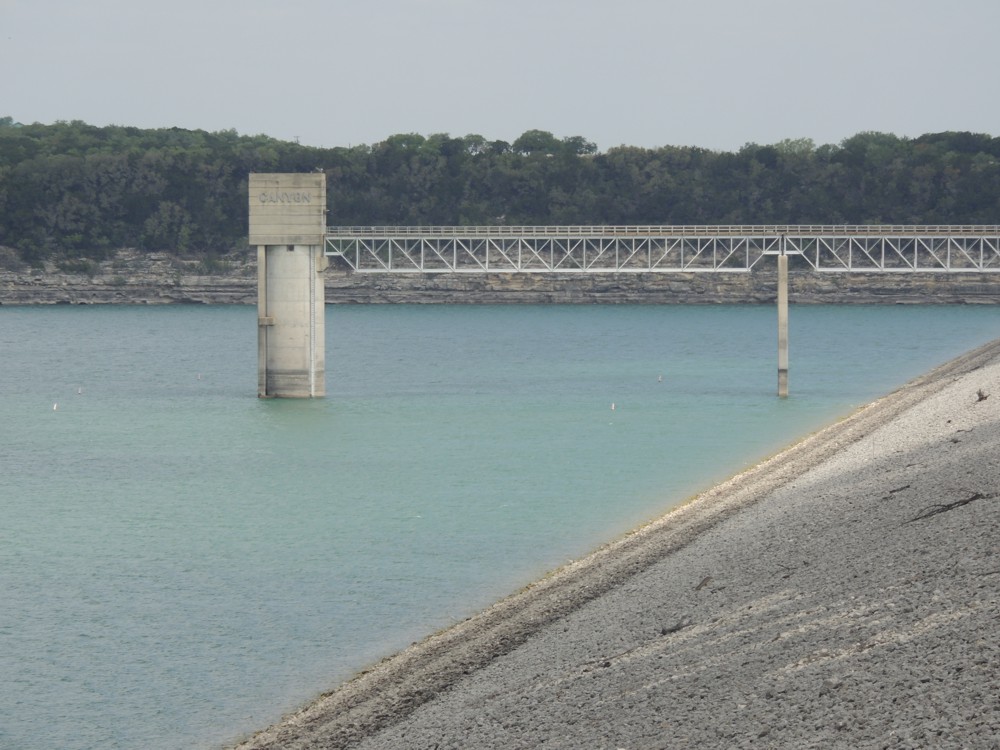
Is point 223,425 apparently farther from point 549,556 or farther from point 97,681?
point 97,681

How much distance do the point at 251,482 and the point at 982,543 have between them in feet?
91.5

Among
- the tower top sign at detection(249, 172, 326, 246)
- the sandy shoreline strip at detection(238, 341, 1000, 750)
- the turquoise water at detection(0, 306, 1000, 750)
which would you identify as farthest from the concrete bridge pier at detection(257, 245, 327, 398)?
the sandy shoreline strip at detection(238, 341, 1000, 750)

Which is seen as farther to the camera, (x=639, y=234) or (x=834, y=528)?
(x=639, y=234)

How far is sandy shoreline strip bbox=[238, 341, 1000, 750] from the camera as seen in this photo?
15000 millimetres

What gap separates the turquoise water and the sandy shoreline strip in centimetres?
220

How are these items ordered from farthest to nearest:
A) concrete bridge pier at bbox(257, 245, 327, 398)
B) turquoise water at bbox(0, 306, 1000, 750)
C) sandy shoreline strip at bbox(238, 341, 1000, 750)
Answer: concrete bridge pier at bbox(257, 245, 327, 398) → turquoise water at bbox(0, 306, 1000, 750) → sandy shoreline strip at bbox(238, 341, 1000, 750)

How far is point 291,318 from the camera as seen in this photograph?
63781mm

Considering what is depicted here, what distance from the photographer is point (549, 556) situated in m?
31.5

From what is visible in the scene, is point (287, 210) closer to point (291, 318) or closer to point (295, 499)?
point (291, 318)

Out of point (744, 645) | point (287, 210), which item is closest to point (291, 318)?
point (287, 210)

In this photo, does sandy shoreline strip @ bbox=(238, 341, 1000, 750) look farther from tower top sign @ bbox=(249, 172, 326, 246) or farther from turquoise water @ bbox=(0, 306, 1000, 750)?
tower top sign @ bbox=(249, 172, 326, 246)

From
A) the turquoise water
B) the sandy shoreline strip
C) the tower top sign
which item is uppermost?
the tower top sign

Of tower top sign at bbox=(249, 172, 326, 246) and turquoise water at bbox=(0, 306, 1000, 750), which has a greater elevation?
tower top sign at bbox=(249, 172, 326, 246)

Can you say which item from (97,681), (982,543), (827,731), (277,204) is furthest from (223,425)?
(827,731)
